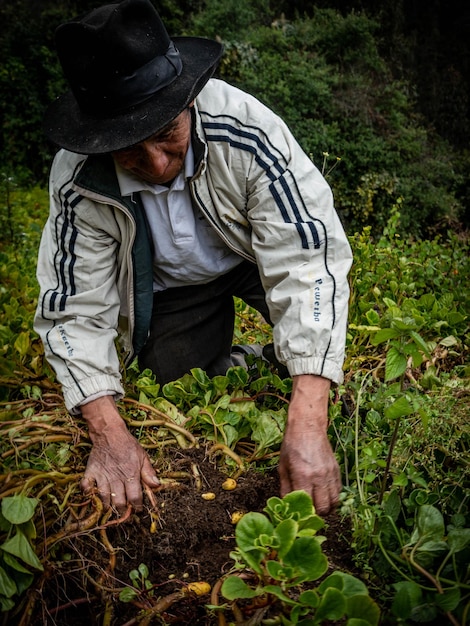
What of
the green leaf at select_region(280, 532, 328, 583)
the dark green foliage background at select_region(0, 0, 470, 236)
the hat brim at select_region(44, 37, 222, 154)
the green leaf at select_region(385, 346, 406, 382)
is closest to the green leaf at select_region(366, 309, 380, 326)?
the green leaf at select_region(385, 346, 406, 382)

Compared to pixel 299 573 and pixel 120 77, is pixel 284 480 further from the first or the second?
pixel 120 77

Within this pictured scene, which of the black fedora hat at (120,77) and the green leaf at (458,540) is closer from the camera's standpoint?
the green leaf at (458,540)

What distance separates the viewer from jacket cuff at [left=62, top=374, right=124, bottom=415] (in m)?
1.98

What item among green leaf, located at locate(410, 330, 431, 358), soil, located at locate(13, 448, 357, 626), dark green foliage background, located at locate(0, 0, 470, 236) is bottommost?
dark green foliage background, located at locate(0, 0, 470, 236)

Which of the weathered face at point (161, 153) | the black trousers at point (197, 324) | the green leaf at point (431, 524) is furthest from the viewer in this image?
the black trousers at point (197, 324)

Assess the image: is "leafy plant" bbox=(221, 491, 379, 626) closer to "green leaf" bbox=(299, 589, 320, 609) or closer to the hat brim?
"green leaf" bbox=(299, 589, 320, 609)

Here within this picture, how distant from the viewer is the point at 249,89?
255 inches

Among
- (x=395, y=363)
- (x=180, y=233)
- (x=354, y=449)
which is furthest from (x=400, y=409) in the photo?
(x=180, y=233)

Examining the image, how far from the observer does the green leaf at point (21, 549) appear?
56.0 inches

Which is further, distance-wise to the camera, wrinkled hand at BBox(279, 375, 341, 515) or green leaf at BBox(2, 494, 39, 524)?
wrinkled hand at BBox(279, 375, 341, 515)

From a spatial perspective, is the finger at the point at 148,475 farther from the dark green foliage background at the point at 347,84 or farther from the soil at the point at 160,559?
the dark green foliage background at the point at 347,84

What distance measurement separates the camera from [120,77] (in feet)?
5.74

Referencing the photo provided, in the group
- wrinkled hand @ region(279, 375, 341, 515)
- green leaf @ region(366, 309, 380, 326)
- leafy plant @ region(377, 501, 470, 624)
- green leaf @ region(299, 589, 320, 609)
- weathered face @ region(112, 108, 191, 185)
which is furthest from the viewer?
green leaf @ region(366, 309, 380, 326)

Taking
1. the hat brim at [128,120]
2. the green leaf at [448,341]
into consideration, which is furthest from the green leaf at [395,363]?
the green leaf at [448,341]
